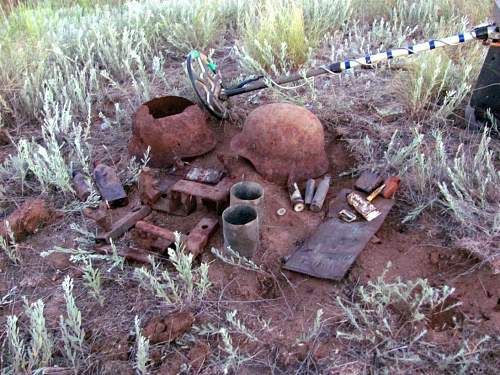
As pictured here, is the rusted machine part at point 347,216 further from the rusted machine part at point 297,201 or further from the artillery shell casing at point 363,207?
the rusted machine part at point 297,201

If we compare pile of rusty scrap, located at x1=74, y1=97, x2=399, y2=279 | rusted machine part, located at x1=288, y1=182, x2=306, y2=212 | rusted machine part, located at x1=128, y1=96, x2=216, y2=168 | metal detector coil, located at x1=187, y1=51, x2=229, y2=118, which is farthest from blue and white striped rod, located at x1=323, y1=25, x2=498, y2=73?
rusted machine part, located at x1=288, y1=182, x2=306, y2=212

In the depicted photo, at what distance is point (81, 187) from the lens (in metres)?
3.49

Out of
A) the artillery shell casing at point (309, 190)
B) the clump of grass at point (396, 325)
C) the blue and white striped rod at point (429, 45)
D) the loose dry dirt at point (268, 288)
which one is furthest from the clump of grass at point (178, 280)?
the blue and white striped rod at point (429, 45)

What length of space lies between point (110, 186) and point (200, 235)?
910 millimetres

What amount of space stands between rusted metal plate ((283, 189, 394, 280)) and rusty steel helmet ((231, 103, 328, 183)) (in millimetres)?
384

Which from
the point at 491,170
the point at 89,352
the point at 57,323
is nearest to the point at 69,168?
the point at 57,323

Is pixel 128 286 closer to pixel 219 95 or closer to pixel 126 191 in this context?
pixel 126 191

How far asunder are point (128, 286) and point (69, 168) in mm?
1335

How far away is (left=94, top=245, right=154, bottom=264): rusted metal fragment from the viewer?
290 cm

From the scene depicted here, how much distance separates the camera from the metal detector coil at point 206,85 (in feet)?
12.4

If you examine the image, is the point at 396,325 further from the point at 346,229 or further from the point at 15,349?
the point at 15,349

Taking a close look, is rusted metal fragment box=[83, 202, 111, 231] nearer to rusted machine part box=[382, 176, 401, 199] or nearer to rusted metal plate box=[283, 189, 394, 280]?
rusted metal plate box=[283, 189, 394, 280]

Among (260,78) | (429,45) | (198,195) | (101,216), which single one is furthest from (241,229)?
(429,45)

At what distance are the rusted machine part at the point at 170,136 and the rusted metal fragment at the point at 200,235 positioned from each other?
2.57 feet
